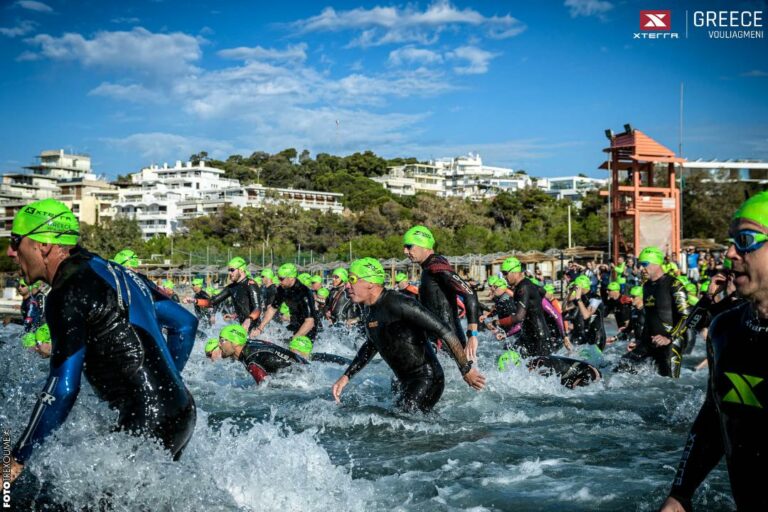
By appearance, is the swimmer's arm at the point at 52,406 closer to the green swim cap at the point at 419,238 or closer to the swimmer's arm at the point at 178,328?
the swimmer's arm at the point at 178,328

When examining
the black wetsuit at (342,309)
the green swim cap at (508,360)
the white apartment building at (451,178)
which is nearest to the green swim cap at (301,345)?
the green swim cap at (508,360)

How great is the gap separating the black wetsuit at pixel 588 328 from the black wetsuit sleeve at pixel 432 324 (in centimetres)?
747

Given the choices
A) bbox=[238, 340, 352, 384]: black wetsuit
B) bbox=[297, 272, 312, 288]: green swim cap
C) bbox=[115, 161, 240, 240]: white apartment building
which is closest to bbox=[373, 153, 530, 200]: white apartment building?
bbox=[115, 161, 240, 240]: white apartment building

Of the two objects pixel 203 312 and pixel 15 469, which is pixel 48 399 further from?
pixel 203 312

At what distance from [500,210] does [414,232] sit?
6493cm

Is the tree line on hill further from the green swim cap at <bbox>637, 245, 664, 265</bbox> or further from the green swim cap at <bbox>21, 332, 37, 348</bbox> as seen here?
the green swim cap at <bbox>637, 245, 664, 265</bbox>

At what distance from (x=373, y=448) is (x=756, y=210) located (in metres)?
4.98

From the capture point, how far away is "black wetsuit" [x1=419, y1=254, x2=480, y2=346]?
8.12m

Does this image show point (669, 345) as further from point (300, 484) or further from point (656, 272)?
point (300, 484)

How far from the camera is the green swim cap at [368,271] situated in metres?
6.68

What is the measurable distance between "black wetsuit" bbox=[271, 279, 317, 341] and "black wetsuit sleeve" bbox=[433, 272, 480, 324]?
13.3ft


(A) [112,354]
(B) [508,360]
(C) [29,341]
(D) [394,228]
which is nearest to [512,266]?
(B) [508,360]

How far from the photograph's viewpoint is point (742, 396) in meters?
2.38

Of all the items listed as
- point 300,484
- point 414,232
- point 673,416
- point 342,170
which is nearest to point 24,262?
point 300,484
